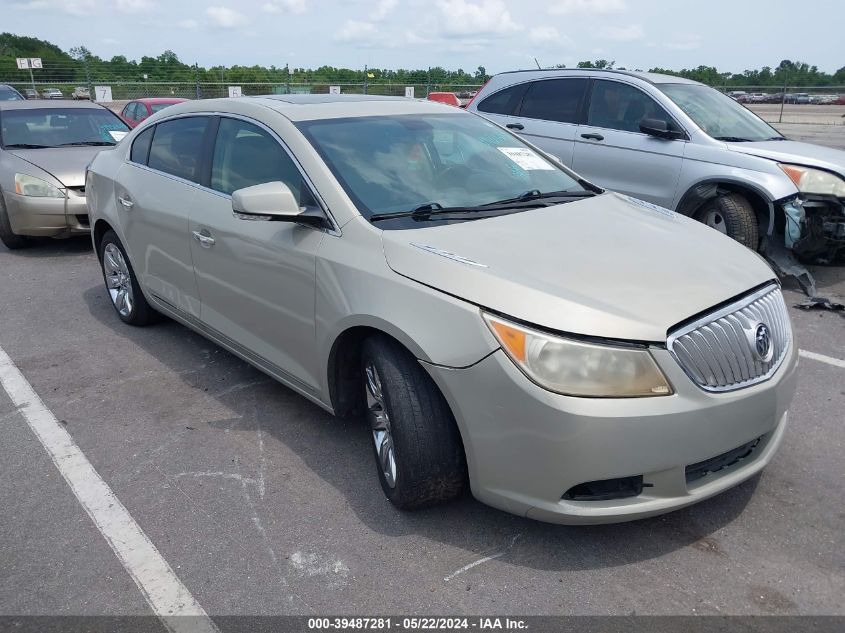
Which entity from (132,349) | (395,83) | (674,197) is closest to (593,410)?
(132,349)

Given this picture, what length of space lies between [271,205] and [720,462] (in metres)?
2.14

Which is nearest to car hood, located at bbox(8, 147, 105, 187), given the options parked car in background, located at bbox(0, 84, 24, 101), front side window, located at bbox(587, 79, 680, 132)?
front side window, located at bbox(587, 79, 680, 132)

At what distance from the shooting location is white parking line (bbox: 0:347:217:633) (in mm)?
2582

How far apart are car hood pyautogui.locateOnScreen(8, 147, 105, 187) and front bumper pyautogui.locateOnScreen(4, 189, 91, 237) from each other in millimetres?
177

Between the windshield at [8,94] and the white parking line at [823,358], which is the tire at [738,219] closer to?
the white parking line at [823,358]

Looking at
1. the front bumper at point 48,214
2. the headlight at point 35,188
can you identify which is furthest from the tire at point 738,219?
the headlight at point 35,188

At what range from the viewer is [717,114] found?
7.00 m

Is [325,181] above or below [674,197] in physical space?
above

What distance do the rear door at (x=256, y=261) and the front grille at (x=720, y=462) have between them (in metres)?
1.71

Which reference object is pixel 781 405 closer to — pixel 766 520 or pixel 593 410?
pixel 766 520

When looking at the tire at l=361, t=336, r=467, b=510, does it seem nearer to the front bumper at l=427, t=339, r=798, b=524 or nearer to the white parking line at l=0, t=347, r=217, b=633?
the front bumper at l=427, t=339, r=798, b=524

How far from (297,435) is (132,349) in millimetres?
1912

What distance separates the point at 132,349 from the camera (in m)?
5.09

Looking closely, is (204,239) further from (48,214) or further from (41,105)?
(41,105)
